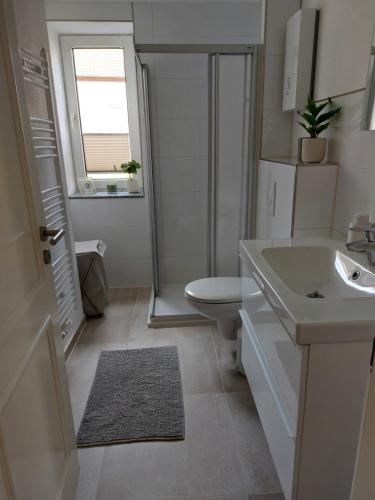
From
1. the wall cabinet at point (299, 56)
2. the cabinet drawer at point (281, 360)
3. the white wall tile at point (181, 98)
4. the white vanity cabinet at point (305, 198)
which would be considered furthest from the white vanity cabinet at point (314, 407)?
the white wall tile at point (181, 98)

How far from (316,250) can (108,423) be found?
4.42 feet

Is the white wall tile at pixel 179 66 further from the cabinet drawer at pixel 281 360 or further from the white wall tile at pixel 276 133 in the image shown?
the cabinet drawer at pixel 281 360

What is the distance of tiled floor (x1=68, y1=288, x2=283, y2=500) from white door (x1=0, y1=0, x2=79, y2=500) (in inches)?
11.9

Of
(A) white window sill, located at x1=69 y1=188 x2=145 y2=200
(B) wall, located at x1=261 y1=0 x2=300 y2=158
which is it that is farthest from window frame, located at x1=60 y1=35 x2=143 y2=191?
(B) wall, located at x1=261 y1=0 x2=300 y2=158

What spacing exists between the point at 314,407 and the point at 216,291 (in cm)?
122

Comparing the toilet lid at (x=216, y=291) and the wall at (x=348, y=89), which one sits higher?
the wall at (x=348, y=89)

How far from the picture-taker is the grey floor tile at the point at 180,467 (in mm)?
1393

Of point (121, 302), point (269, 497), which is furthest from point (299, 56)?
point (121, 302)

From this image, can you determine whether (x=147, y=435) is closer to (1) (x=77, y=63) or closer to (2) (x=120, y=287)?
(2) (x=120, y=287)

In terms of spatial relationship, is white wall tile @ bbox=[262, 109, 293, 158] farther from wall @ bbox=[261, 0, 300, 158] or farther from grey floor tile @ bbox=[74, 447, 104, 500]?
grey floor tile @ bbox=[74, 447, 104, 500]

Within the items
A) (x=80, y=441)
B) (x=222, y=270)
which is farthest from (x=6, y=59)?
(x=222, y=270)

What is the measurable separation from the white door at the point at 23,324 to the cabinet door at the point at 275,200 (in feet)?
4.04

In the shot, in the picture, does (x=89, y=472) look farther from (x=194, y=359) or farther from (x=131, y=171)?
(x=131, y=171)

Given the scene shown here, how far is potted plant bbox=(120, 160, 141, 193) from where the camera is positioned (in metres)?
3.11
